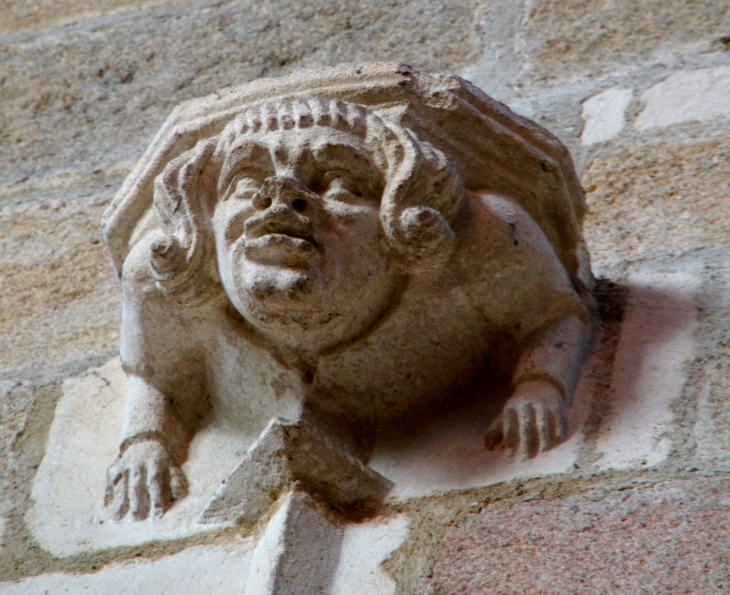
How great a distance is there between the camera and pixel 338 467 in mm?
1404

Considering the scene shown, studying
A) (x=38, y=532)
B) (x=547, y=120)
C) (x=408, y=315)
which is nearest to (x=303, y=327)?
(x=408, y=315)

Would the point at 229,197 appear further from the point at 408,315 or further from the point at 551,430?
the point at 551,430

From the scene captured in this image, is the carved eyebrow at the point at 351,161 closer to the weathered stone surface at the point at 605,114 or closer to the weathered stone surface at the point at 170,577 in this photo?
the weathered stone surface at the point at 170,577

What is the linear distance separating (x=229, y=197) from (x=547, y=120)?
0.82 m

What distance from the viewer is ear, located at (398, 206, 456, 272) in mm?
1399

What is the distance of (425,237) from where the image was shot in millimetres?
1405

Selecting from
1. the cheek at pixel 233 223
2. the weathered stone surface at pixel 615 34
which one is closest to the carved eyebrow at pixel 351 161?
the cheek at pixel 233 223

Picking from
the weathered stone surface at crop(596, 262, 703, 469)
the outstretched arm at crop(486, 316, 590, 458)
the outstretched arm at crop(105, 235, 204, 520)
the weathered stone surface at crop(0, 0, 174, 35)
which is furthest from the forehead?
the weathered stone surface at crop(0, 0, 174, 35)

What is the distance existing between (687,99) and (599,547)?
1.03 metres

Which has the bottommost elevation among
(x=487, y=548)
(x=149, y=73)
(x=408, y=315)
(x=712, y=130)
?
(x=487, y=548)

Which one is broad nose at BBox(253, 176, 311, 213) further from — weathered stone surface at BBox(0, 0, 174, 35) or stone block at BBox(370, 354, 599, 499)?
weathered stone surface at BBox(0, 0, 174, 35)

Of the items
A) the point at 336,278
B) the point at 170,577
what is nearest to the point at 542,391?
the point at 336,278

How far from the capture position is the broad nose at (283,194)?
1.38 meters

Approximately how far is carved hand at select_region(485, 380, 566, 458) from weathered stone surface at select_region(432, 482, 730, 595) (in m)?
0.09
